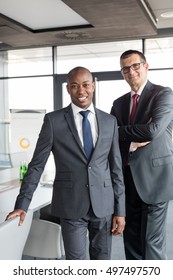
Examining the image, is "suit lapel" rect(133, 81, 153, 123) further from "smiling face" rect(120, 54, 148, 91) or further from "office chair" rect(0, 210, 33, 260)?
"office chair" rect(0, 210, 33, 260)

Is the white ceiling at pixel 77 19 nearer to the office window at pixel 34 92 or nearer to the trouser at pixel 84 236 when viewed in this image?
the office window at pixel 34 92

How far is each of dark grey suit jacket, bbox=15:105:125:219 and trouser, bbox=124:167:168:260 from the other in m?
0.48

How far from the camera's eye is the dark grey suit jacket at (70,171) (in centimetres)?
192

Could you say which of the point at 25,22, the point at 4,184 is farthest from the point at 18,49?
the point at 4,184

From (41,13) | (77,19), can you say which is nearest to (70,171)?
(41,13)

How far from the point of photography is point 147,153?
7.71 ft

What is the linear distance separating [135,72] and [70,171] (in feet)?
2.69

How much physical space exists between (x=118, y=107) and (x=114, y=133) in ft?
1.75

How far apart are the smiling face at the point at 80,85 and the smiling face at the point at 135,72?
50 centimetres

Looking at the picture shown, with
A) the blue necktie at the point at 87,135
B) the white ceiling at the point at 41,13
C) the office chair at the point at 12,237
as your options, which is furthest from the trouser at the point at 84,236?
the white ceiling at the point at 41,13

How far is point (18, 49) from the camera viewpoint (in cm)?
787

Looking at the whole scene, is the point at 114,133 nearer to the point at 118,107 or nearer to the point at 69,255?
the point at 118,107
